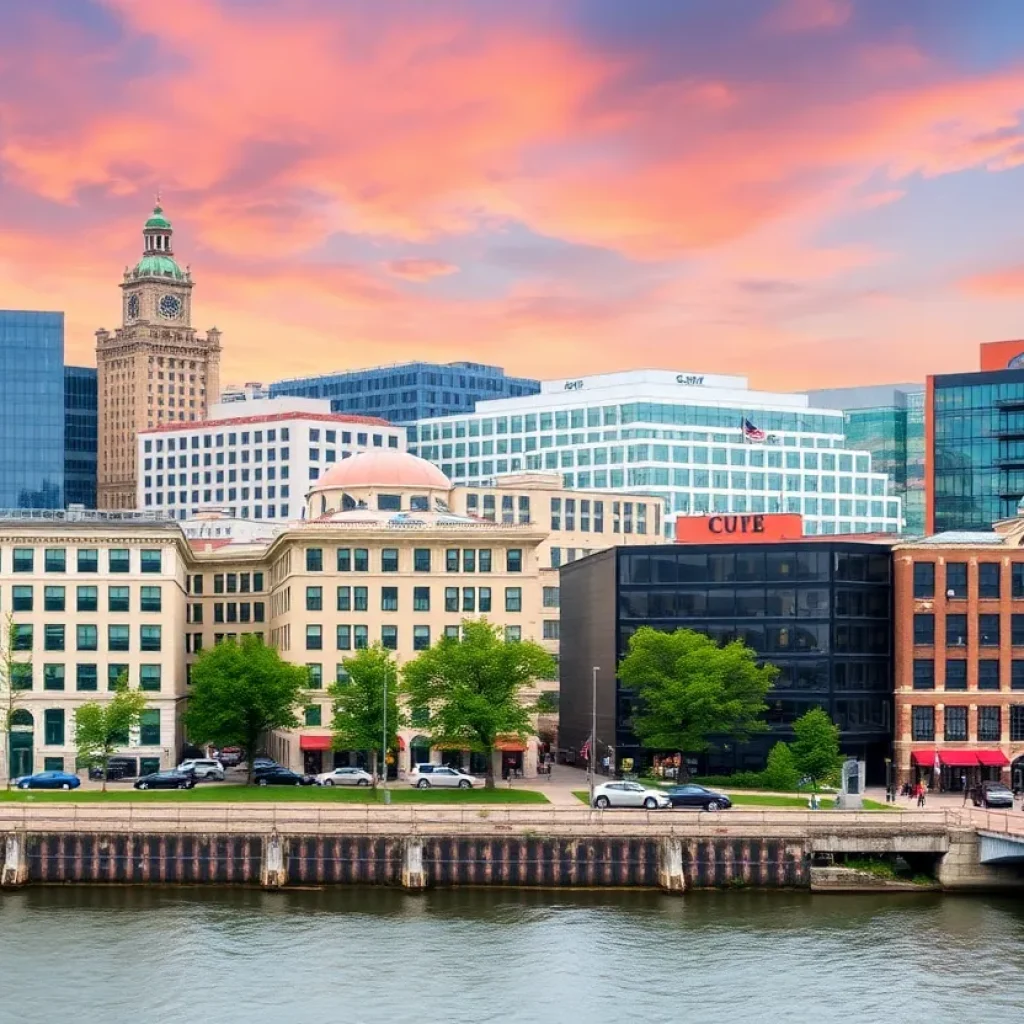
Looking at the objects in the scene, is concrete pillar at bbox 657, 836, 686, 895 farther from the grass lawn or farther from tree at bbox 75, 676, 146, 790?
tree at bbox 75, 676, 146, 790

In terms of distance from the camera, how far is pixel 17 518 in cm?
17012

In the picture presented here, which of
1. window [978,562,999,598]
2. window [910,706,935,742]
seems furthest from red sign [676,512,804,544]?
window [910,706,935,742]

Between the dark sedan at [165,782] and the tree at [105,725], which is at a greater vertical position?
the tree at [105,725]

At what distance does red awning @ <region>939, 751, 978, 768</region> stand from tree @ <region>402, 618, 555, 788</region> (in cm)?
3009

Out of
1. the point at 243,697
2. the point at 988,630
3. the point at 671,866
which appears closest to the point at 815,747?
the point at 988,630

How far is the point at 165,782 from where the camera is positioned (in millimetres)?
143875

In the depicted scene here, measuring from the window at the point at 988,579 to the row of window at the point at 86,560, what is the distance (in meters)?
62.6

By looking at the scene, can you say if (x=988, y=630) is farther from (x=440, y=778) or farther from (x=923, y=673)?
(x=440, y=778)

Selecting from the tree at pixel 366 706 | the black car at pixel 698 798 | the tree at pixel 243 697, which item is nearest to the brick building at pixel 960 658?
the black car at pixel 698 798

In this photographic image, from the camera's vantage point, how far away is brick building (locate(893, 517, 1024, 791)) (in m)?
153

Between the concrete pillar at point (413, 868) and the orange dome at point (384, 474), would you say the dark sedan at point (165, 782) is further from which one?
the orange dome at point (384, 474)

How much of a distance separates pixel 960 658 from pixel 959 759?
24.2 ft

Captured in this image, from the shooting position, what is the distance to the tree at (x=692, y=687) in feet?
470

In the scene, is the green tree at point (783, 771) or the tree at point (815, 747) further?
the green tree at point (783, 771)
